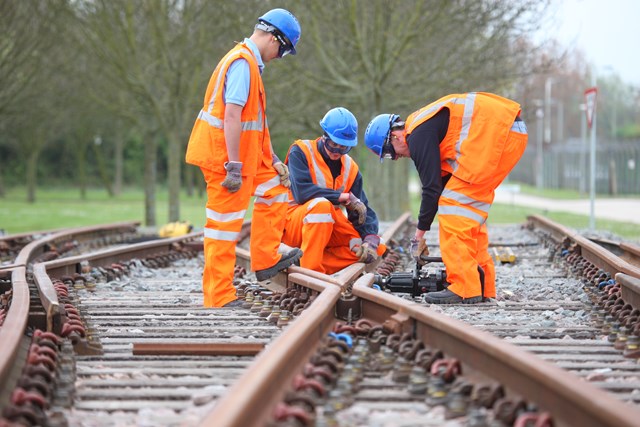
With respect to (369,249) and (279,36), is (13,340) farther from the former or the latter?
(369,249)

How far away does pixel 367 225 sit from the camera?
791 centimetres

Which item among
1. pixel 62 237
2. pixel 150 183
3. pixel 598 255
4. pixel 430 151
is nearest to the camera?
pixel 430 151

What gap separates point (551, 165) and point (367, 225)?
59.4m

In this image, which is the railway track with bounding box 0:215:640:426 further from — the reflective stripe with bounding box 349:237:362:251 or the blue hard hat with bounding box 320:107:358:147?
the blue hard hat with bounding box 320:107:358:147

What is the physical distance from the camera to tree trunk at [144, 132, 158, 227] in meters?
22.9

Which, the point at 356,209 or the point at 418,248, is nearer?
the point at 418,248

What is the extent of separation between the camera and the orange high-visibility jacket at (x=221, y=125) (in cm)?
615

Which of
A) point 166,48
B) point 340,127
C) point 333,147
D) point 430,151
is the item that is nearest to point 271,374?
point 430,151

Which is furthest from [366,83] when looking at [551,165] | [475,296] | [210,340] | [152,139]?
[551,165]

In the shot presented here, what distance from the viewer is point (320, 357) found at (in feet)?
13.3

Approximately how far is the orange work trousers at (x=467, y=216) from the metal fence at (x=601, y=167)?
122 feet

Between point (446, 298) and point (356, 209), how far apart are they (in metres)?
1.39

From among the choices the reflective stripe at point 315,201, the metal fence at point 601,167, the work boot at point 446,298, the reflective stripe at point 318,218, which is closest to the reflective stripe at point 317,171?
the reflective stripe at point 315,201

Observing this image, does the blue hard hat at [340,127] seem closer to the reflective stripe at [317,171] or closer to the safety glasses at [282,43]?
the reflective stripe at [317,171]
